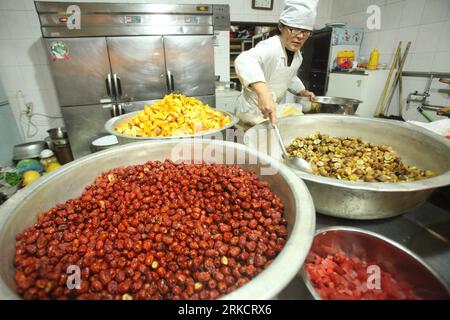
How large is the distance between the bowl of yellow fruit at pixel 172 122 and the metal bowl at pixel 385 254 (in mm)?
876

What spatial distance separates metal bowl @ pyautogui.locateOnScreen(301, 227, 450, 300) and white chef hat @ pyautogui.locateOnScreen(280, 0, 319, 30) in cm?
160

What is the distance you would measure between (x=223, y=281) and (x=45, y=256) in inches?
24.7

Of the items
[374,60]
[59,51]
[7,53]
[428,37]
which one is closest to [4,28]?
[7,53]

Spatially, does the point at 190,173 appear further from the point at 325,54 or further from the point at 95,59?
the point at 325,54

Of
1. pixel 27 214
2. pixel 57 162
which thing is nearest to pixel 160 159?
pixel 27 214

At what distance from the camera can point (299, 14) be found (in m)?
1.71

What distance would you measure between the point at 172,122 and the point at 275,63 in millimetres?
1057

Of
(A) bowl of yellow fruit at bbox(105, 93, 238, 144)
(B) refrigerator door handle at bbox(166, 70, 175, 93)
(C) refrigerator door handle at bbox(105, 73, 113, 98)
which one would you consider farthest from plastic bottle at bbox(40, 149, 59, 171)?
(A) bowl of yellow fruit at bbox(105, 93, 238, 144)

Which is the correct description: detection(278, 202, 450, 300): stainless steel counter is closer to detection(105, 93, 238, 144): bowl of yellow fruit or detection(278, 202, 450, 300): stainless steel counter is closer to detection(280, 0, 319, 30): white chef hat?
detection(105, 93, 238, 144): bowl of yellow fruit

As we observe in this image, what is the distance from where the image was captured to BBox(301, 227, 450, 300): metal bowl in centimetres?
70

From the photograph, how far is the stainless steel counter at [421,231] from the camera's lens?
2.52 feet

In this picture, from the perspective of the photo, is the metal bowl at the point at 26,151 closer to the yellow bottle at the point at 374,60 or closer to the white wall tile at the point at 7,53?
the white wall tile at the point at 7,53

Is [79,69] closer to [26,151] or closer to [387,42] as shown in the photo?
[26,151]

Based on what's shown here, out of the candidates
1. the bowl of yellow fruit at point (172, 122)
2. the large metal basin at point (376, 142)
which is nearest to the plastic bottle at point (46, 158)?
the bowl of yellow fruit at point (172, 122)
